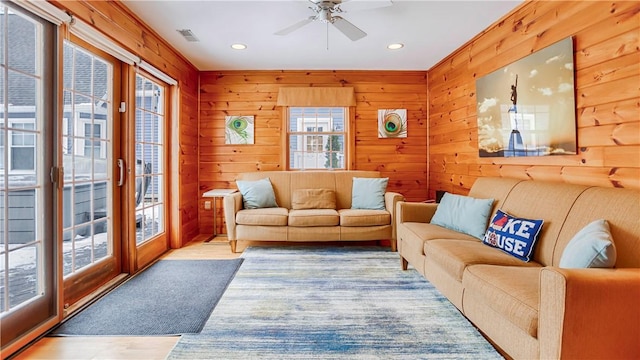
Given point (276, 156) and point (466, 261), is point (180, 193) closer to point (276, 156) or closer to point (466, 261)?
point (276, 156)

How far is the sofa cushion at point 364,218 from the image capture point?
3691mm

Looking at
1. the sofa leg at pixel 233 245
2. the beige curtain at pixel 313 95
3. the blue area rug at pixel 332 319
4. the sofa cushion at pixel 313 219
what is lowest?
the blue area rug at pixel 332 319

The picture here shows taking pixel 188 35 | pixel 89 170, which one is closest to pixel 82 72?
pixel 89 170

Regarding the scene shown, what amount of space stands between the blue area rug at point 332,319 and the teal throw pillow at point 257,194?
930 millimetres

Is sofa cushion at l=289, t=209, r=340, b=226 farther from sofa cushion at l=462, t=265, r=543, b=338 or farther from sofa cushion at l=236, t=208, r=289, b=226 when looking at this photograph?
sofa cushion at l=462, t=265, r=543, b=338

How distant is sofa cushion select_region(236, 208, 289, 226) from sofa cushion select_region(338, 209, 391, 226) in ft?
2.24

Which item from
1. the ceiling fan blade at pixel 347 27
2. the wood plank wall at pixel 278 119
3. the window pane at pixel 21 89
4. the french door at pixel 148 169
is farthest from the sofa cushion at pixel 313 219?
the window pane at pixel 21 89

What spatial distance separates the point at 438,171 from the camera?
4.42m

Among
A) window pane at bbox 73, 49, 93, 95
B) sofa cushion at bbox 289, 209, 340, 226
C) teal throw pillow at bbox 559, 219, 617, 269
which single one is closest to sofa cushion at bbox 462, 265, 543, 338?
teal throw pillow at bbox 559, 219, 617, 269

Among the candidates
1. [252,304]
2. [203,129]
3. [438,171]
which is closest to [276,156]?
[203,129]

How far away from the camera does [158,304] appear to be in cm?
241

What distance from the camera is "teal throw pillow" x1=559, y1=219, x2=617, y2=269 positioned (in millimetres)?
1440

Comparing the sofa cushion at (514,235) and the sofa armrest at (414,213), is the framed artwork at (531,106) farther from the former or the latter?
the sofa armrest at (414,213)

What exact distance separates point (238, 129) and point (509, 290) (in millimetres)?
3978
